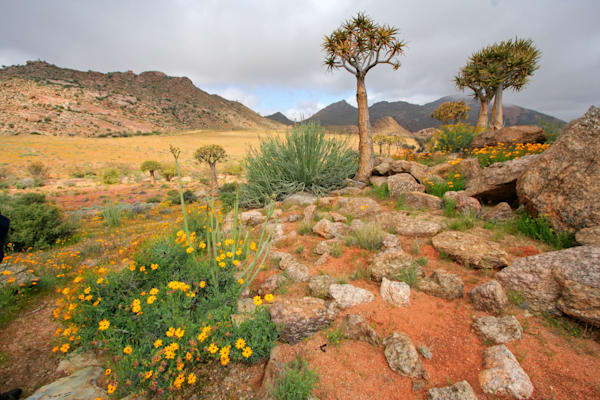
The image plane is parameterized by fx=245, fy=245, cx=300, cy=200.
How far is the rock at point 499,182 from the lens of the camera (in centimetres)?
438

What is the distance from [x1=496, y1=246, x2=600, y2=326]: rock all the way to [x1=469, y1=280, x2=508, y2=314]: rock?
0.26 m

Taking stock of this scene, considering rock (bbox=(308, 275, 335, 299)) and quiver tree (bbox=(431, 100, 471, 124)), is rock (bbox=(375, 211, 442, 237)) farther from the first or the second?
quiver tree (bbox=(431, 100, 471, 124))

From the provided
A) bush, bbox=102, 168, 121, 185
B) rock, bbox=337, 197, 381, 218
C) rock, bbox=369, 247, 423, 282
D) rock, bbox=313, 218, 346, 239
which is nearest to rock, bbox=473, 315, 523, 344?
rock, bbox=369, 247, 423, 282

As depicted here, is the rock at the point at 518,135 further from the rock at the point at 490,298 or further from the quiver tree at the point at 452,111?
the quiver tree at the point at 452,111

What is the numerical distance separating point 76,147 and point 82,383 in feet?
134

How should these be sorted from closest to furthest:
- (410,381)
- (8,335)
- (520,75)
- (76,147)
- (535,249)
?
(410,381), (8,335), (535,249), (520,75), (76,147)

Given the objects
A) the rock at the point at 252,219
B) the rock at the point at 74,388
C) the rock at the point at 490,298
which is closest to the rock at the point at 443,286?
the rock at the point at 490,298

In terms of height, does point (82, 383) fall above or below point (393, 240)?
below

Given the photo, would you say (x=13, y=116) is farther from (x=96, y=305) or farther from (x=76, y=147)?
(x=96, y=305)

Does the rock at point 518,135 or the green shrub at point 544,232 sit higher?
the rock at point 518,135

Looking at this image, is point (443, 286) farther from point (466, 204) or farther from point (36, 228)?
point (36, 228)

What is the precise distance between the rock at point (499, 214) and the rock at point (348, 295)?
9.60ft

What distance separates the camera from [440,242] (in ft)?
11.0

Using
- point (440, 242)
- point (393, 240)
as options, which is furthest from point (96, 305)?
point (440, 242)
